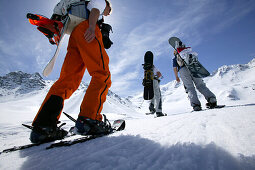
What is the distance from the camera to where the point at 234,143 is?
582 millimetres

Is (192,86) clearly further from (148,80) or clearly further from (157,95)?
(148,80)

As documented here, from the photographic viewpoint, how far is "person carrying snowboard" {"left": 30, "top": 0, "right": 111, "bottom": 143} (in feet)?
3.57

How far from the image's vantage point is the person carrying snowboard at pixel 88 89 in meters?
1.09

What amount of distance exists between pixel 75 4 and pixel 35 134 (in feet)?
4.33

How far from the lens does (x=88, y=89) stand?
3.90ft

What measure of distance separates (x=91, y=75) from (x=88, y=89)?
0.50 ft

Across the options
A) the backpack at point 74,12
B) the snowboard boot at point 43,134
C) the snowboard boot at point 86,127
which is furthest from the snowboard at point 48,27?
the snowboard boot at point 86,127

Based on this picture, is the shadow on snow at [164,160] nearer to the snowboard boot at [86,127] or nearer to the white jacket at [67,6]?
the snowboard boot at [86,127]

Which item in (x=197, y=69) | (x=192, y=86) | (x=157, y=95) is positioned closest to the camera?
(x=197, y=69)

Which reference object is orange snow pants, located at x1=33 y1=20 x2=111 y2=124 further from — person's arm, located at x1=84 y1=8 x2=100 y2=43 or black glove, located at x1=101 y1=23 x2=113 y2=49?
black glove, located at x1=101 y1=23 x2=113 y2=49

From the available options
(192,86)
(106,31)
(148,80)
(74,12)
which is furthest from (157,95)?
(74,12)

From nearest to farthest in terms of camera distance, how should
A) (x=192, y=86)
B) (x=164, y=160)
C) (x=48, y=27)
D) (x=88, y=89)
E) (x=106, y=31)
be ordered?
(x=164, y=160)
(x=88, y=89)
(x=48, y=27)
(x=106, y=31)
(x=192, y=86)

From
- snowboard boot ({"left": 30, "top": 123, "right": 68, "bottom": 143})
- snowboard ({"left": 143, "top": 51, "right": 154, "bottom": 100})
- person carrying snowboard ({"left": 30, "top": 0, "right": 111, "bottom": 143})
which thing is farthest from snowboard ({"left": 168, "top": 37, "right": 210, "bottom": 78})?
snowboard boot ({"left": 30, "top": 123, "right": 68, "bottom": 143})

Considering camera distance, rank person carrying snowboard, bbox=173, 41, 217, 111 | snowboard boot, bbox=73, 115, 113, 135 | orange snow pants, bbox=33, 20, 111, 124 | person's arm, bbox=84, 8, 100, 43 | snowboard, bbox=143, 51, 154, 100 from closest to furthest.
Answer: snowboard boot, bbox=73, 115, 113, 135, orange snow pants, bbox=33, 20, 111, 124, person's arm, bbox=84, 8, 100, 43, person carrying snowboard, bbox=173, 41, 217, 111, snowboard, bbox=143, 51, 154, 100
